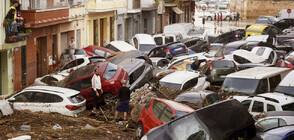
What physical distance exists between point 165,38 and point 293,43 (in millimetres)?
8427

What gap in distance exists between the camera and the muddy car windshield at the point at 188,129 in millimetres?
10273

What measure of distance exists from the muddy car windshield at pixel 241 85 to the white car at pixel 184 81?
1032 mm

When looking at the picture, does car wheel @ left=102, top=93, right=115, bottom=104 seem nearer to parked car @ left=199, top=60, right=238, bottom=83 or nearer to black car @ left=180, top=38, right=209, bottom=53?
parked car @ left=199, top=60, right=238, bottom=83

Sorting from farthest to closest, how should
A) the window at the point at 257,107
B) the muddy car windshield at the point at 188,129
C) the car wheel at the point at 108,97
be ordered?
the car wheel at the point at 108,97 < the window at the point at 257,107 < the muddy car windshield at the point at 188,129

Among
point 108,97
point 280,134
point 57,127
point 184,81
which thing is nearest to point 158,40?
point 184,81

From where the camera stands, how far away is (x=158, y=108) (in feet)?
45.9

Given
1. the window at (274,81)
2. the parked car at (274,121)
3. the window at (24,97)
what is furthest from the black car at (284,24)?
the parked car at (274,121)

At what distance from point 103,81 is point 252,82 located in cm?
535

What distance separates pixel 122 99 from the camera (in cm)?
1714

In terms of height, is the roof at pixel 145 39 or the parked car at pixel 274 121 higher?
the roof at pixel 145 39

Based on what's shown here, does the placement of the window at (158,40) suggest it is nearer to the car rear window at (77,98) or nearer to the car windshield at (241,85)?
the car windshield at (241,85)

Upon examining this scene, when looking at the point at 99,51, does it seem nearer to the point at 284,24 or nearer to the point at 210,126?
the point at 210,126

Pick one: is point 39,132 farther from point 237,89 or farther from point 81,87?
point 237,89

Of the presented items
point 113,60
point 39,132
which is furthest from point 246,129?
point 113,60
